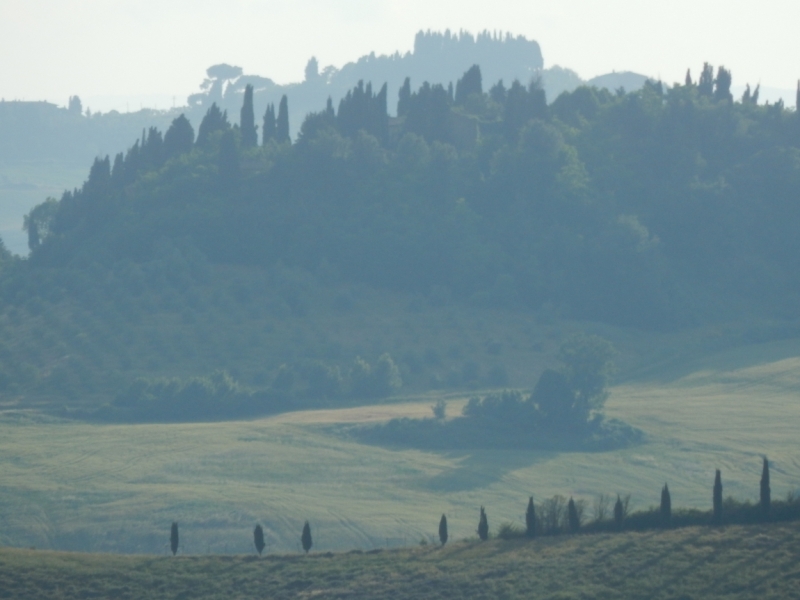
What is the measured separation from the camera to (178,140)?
148 metres

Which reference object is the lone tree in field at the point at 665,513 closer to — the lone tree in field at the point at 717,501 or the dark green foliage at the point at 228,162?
the lone tree in field at the point at 717,501

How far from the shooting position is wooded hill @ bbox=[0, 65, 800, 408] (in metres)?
128

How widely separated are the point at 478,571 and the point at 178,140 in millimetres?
104876

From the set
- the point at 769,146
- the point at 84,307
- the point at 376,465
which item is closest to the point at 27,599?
the point at 376,465

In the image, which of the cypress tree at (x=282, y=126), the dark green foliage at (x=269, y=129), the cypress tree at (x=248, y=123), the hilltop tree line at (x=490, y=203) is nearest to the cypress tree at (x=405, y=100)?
the hilltop tree line at (x=490, y=203)

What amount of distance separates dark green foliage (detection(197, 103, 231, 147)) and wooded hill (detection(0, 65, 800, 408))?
0.31m

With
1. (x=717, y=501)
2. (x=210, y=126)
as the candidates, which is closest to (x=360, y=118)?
(x=210, y=126)

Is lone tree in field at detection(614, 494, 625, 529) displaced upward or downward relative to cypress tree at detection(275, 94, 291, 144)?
downward

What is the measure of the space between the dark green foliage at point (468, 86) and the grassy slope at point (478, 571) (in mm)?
107556

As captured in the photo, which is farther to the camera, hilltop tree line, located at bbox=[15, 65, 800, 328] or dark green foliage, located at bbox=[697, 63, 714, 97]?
dark green foliage, located at bbox=[697, 63, 714, 97]

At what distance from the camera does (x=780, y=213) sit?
141 metres

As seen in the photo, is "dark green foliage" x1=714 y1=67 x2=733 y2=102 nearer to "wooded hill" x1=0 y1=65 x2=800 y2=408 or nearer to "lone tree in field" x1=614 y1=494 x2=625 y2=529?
"wooded hill" x1=0 y1=65 x2=800 y2=408

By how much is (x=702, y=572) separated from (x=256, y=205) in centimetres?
9556

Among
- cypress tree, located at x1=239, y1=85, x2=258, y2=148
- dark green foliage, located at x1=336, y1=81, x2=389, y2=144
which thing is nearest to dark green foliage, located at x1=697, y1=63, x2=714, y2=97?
dark green foliage, located at x1=336, y1=81, x2=389, y2=144
